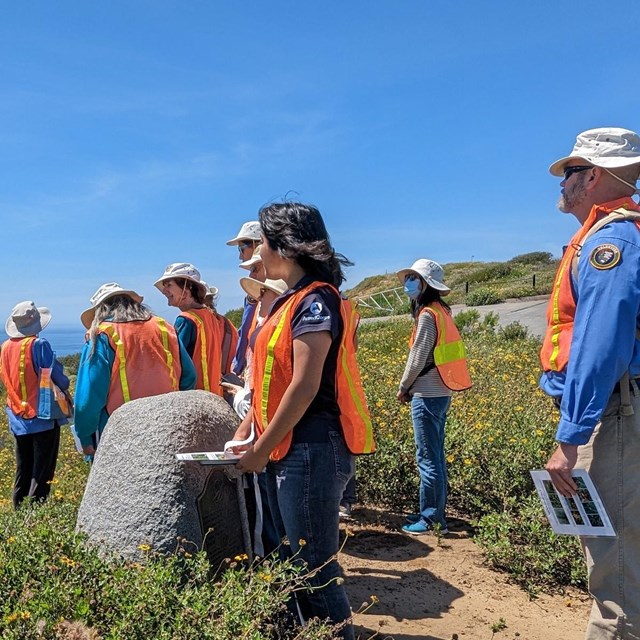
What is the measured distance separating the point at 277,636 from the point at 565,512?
1402 mm

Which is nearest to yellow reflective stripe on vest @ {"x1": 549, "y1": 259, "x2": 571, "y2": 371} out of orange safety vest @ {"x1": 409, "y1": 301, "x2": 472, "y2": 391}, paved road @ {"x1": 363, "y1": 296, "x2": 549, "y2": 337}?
orange safety vest @ {"x1": 409, "y1": 301, "x2": 472, "y2": 391}

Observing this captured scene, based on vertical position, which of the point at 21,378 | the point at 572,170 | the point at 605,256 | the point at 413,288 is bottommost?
the point at 21,378

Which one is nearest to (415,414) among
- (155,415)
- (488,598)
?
(488,598)

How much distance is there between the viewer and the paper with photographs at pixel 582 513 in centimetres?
257

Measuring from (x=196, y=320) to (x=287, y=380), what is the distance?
241 cm

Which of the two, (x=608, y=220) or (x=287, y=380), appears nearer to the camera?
(x=608, y=220)

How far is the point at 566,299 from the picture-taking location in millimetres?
2764

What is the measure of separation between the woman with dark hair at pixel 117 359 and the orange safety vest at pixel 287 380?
1475 millimetres

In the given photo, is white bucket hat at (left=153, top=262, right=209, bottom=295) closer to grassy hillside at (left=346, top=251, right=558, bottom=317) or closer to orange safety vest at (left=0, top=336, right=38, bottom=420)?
orange safety vest at (left=0, top=336, right=38, bottom=420)

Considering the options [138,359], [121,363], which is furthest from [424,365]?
[121,363]

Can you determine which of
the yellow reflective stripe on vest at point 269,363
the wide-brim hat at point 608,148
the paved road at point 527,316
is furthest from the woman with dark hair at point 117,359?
the paved road at point 527,316

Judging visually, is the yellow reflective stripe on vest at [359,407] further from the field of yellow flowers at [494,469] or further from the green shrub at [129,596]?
the field of yellow flowers at [494,469]

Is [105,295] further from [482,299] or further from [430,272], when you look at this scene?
[482,299]

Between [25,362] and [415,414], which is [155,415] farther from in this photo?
[25,362]
